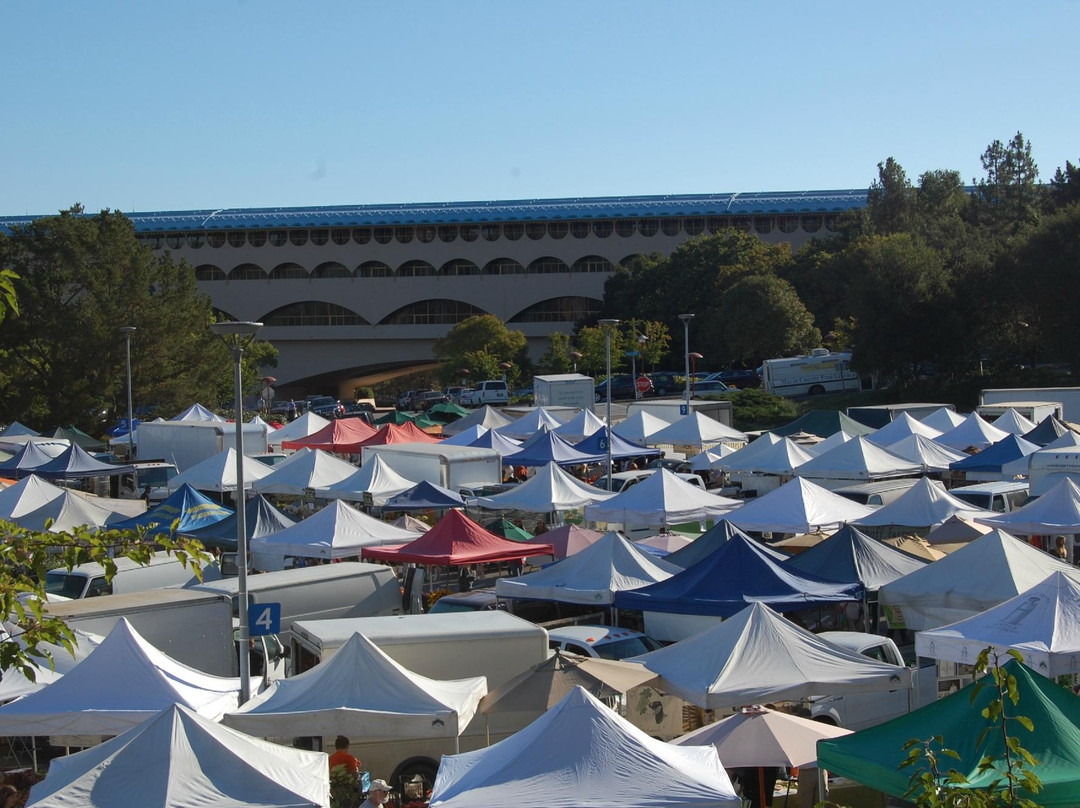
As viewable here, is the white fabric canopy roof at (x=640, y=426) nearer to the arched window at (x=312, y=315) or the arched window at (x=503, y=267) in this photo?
the arched window at (x=503, y=267)

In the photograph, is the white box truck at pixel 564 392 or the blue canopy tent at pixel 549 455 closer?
the blue canopy tent at pixel 549 455

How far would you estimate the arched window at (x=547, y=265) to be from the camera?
81562mm

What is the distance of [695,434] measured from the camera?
30797 millimetres

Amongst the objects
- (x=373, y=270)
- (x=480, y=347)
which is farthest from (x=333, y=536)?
(x=373, y=270)

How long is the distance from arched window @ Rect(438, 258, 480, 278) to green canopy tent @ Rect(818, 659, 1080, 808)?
7479 cm

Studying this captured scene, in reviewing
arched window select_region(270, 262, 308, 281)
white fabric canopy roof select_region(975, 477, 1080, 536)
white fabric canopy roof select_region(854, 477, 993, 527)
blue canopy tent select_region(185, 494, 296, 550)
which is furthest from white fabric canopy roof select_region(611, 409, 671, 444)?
Answer: arched window select_region(270, 262, 308, 281)

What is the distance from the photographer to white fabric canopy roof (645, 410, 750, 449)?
101 ft

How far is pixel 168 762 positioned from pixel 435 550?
920 centimetres

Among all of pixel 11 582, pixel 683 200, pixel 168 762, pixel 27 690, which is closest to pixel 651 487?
pixel 27 690

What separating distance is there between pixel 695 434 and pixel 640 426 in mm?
2518

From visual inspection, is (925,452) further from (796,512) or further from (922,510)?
(796,512)

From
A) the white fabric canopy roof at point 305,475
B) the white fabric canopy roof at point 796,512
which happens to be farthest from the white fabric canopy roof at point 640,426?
the white fabric canopy roof at point 796,512

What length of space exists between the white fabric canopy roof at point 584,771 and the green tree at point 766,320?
48.7 metres

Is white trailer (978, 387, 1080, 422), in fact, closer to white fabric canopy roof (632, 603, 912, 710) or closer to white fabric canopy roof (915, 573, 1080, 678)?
white fabric canopy roof (915, 573, 1080, 678)
